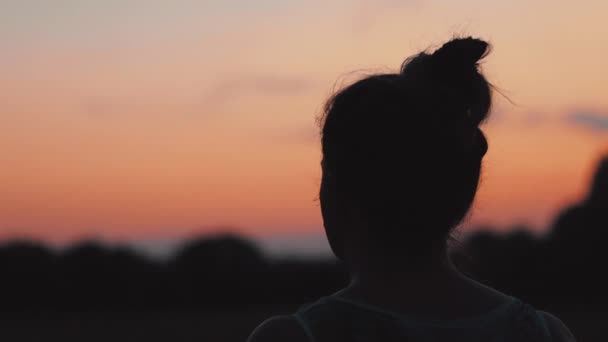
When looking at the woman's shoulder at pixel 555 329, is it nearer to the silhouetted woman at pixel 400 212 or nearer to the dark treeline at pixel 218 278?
the silhouetted woman at pixel 400 212

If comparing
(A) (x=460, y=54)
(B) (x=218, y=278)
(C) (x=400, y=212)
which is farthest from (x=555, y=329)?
(B) (x=218, y=278)

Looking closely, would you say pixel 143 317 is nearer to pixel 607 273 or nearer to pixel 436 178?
pixel 607 273

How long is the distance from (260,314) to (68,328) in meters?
6.09

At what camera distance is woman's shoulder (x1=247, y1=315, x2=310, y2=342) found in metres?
1.92

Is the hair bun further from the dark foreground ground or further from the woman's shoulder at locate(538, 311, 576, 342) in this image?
the dark foreground ground

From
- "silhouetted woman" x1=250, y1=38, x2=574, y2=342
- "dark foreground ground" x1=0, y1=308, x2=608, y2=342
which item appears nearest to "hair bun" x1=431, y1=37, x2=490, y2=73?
"silhouetted woman" x1=250, y1=38, x2=574, y2=342

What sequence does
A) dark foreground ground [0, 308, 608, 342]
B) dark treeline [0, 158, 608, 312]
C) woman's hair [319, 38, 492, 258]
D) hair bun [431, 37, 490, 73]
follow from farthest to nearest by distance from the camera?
dark treeline [0, 158, 608, 312], dark foreground ground [0, 308, 608, 342], hair bun [431, 37, 490, 73], woman's hair [319, 38, 492, 258]

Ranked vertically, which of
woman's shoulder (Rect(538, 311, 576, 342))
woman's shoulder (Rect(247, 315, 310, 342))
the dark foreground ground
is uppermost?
woman's shoulder (Rect(247, 315, 310, 342))

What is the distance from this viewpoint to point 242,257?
3016 cm

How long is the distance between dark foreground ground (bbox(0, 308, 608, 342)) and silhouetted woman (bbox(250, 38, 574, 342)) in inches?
702

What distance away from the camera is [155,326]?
24922mm

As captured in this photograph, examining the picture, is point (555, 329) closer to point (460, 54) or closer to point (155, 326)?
point (460, 54)

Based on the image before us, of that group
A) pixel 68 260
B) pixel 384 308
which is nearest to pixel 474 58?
pixel 384 308

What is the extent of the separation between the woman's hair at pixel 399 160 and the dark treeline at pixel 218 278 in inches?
1022
